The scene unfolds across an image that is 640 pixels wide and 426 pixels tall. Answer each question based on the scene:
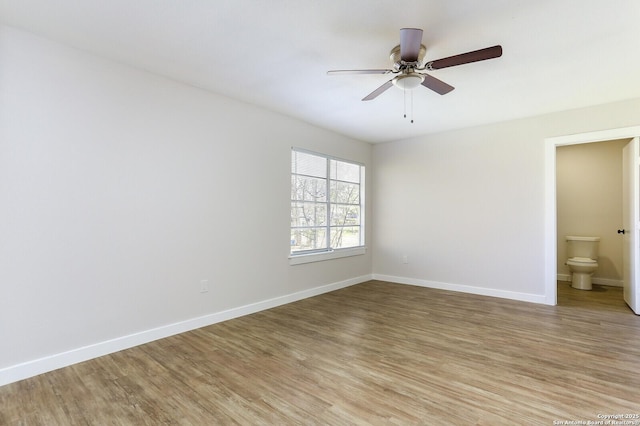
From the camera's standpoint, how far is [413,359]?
104 inches

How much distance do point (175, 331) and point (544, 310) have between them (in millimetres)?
4316

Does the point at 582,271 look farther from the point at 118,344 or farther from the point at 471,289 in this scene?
the point at 118,344

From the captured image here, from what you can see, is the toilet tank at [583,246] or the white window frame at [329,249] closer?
the white window frame at [329,249]

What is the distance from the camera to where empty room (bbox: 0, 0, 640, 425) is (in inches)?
84.1

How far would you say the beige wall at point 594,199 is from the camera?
17.7ft

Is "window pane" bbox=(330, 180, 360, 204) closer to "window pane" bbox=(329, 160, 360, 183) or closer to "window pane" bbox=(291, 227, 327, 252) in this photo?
"window pane" bbox=(329, 160, 360, 183)

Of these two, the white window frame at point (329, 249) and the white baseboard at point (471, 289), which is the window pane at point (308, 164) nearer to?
the white window frame at point (329, 249)

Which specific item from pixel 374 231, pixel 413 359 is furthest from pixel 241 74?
pixel 374 231

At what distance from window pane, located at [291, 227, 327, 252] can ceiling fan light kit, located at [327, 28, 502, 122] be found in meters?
2.35

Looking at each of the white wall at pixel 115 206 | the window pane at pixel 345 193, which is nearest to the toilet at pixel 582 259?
the window pane at pixel 345 193

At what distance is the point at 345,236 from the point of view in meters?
A: 5.59

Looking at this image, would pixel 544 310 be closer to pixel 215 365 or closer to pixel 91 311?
pixel 215 365

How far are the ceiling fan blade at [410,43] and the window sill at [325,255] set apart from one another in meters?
2.94

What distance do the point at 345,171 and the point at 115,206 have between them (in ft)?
11.9
